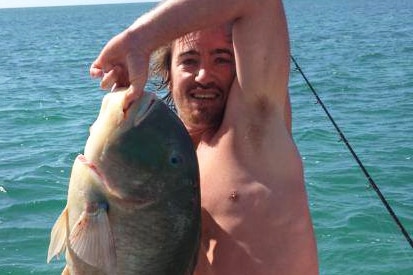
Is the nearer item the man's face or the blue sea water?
the man's face

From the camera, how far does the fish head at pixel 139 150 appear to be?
7.08 feet

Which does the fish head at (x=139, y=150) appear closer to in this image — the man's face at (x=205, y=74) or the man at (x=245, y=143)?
the man at (x=245, y=143)

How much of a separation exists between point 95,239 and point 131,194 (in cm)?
17

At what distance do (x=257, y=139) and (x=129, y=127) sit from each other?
799mm

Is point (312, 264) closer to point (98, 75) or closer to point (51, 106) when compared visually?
point (98, 75)

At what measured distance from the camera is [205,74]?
288cm

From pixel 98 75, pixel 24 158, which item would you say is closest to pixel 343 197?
pixel 24 158

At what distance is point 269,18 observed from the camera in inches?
104

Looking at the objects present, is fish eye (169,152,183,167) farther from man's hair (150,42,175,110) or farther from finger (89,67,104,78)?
man's hair (150,42,175,110)

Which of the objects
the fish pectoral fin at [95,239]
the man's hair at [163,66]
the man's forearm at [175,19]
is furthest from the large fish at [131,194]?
the man's hair at [163,66]

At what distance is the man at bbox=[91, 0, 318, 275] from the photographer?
2682mm

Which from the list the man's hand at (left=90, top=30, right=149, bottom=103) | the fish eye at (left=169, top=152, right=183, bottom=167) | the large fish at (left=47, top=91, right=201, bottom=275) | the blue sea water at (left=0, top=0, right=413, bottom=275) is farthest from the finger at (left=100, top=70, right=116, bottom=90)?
the blue sea water at (left=0, top=0, right=413, bottom=275)

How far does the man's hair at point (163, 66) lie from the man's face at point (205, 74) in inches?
7.3

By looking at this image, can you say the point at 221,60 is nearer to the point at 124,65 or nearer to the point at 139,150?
the point at 124,65
